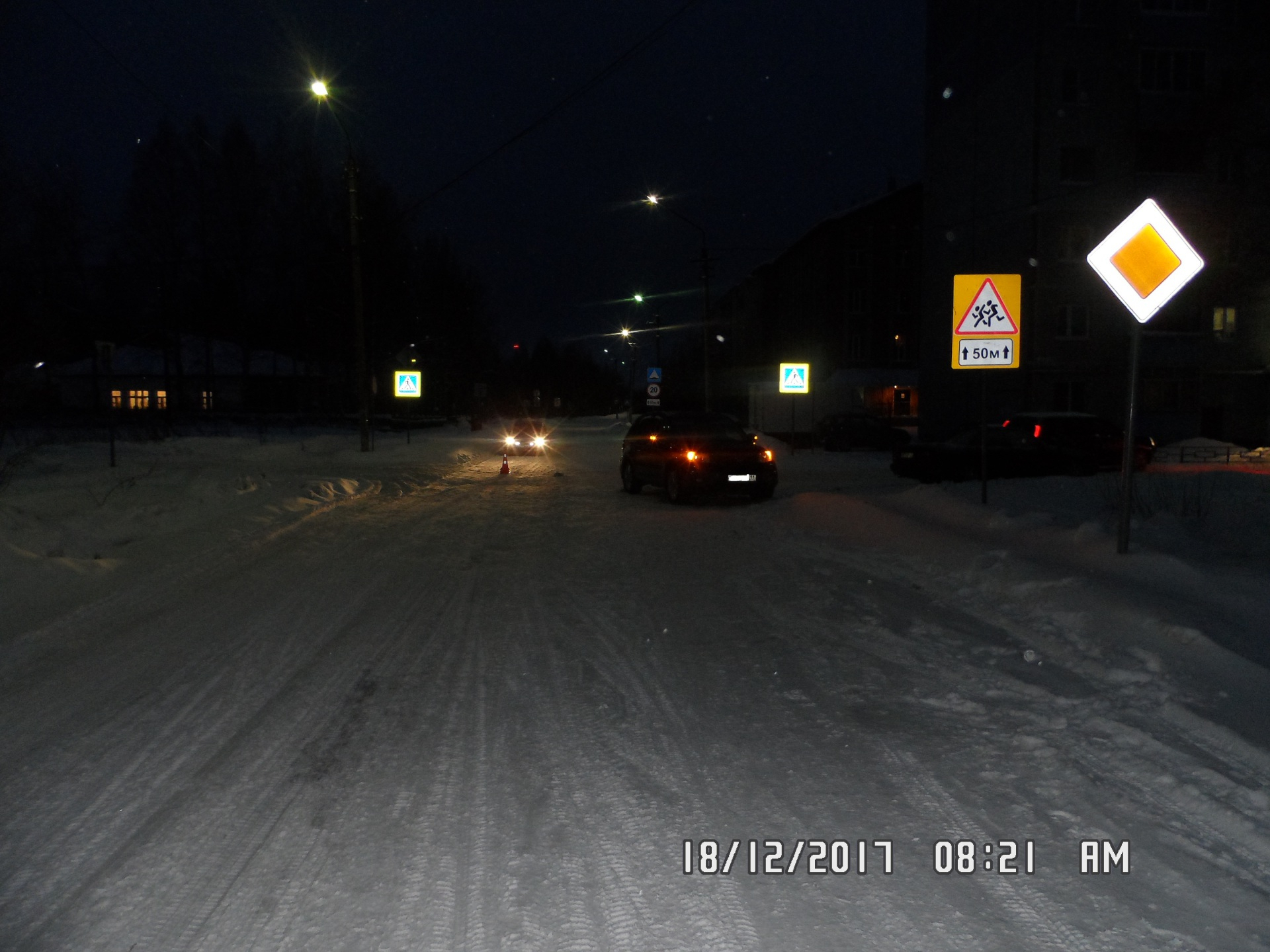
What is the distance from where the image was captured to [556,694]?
20.1 ft

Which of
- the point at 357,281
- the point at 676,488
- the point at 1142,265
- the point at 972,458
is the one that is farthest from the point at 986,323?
the point at 357,281

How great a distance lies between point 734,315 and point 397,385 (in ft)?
239

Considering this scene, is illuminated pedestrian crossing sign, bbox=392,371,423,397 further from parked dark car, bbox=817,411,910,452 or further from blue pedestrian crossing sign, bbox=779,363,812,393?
parked dark car, bbox=817,411,910,452

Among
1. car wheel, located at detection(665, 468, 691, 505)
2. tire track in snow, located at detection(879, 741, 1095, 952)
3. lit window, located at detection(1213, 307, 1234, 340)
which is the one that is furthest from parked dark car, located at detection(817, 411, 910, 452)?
tire track in snow, located at detection(879, 741, 1095, 952)

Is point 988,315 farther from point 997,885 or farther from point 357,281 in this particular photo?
point 357,281

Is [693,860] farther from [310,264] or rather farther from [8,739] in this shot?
[310,264]

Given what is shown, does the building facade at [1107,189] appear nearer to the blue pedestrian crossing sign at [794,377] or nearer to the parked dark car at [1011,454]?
the blue pedestrian crossing sign at [794,377]

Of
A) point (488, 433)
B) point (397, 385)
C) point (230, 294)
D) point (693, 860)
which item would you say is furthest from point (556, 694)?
point (230, 294)

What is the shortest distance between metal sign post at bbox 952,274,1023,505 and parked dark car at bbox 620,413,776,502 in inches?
190

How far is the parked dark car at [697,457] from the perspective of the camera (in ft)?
56.9

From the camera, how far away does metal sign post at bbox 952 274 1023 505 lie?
13344 mm

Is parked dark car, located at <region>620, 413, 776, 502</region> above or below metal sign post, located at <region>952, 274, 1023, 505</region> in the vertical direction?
below

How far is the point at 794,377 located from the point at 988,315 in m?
21.4

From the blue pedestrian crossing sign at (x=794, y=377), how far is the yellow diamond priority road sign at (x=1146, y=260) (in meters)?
25.6
